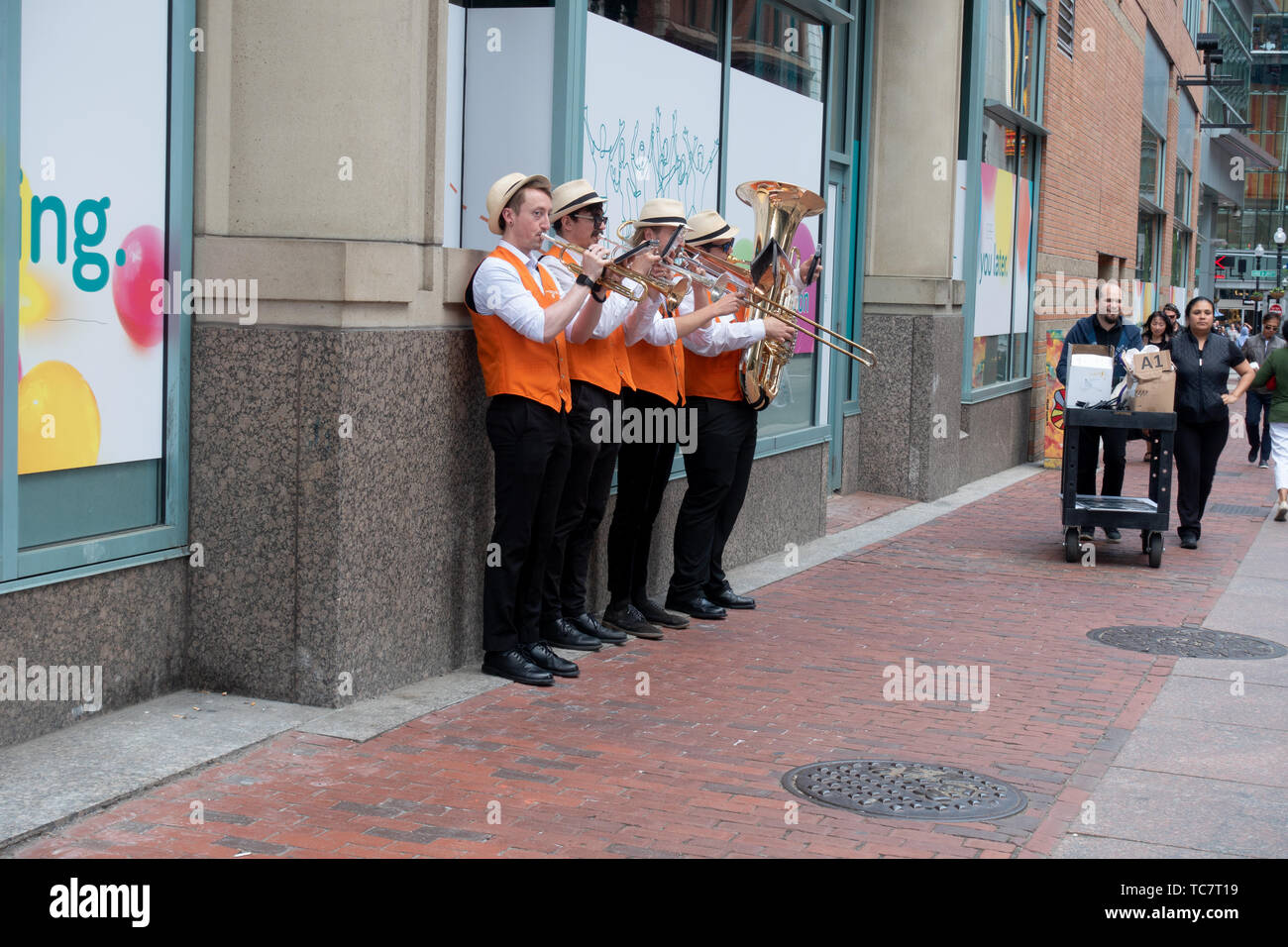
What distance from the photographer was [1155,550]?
1060 centimetres

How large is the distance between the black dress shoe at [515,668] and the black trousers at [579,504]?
17.4 inches

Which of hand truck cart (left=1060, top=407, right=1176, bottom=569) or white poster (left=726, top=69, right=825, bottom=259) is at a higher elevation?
white poster (left=726, top=69, right=825, bottom=259)

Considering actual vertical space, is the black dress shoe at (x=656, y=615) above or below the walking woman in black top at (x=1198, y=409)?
below

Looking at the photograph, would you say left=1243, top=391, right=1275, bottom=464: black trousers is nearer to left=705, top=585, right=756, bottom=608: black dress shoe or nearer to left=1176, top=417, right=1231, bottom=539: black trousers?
left=1176, top=417, right=1231, bottom=539: black trousers

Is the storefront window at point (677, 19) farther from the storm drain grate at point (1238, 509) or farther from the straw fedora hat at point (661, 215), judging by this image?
the storm drain grate at point (1238, 509)

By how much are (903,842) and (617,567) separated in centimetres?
315

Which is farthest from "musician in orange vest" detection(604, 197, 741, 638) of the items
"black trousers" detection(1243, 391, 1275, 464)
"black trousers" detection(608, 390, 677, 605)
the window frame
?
"black trousers" detection(1243, 391, 1275, 464)

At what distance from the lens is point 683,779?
214 inches

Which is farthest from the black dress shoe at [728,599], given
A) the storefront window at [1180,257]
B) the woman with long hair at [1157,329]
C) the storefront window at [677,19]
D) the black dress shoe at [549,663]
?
the storefront window at [1180,257]

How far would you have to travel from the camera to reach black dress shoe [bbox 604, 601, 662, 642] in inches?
305

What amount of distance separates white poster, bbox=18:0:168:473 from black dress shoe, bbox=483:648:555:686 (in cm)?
167

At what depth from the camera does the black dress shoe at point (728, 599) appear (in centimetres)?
859
